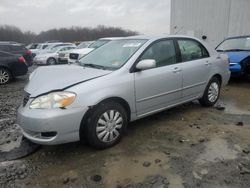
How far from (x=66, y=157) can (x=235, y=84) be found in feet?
22.1

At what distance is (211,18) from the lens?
51.0 ft

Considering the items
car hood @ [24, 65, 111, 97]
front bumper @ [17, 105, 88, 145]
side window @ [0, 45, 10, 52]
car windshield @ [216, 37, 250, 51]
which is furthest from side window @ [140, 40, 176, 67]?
side window @ [0, 45, 10, 52]

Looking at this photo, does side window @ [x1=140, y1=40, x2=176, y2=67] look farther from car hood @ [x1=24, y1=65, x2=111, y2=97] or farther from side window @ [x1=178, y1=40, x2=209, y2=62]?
car hood @ [x1=24, y1=65, x2=111, y2=97]

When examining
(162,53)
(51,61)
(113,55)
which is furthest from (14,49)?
(162,53)

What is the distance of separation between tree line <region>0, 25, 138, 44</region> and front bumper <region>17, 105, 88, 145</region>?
51219mm

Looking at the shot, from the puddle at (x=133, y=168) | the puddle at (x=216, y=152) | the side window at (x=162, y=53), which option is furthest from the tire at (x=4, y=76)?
the puddle at (x=216, y=152)

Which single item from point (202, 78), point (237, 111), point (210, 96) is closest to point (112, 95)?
point (202, 78)

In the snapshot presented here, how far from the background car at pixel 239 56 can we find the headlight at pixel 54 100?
6.41 m

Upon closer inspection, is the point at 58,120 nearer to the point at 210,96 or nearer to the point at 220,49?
the point at 210,96

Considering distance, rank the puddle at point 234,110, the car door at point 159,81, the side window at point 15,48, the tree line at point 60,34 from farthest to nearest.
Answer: the tree line at point 60,34
the side window at point 15,48
the puddle at point 234,110
the car door at point 159,81

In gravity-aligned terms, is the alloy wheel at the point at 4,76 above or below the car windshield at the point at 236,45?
below

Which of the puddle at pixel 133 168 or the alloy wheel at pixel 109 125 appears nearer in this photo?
the puddle at pixel 133 168

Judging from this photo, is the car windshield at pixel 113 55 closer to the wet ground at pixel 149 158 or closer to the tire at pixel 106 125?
the tire at pixel 106 125

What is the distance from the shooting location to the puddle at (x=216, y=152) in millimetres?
3381
